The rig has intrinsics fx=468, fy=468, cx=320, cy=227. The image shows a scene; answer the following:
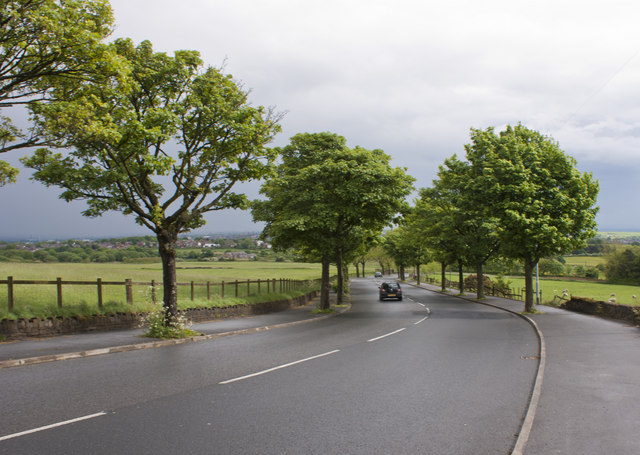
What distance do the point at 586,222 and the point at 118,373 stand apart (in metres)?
23.1

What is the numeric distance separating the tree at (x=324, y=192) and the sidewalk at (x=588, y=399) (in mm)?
12311

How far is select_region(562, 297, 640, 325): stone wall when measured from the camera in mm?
19406

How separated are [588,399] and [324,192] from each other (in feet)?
61.8

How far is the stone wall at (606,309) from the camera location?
1941 cm

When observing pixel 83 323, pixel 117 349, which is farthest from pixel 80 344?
pixel 83 323

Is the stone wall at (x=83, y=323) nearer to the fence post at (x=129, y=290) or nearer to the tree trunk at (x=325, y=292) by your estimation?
the fence post at (x=129, y=290)

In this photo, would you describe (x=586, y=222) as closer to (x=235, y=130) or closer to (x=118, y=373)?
(x=235, y=130)

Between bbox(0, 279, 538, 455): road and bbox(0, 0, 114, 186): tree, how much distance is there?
6186 mm

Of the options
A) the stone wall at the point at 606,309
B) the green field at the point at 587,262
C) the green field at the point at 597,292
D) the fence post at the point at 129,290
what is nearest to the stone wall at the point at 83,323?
the fence post at the point at 129,290

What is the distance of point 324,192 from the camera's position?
2509 centimetres

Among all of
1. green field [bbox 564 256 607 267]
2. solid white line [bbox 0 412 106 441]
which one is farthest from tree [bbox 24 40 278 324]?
green field [bbox 564 256 607 267]

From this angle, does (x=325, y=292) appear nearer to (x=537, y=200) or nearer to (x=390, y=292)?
(x=537, y=200)

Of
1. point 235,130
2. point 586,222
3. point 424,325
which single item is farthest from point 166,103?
point 586,222

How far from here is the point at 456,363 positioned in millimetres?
10398
